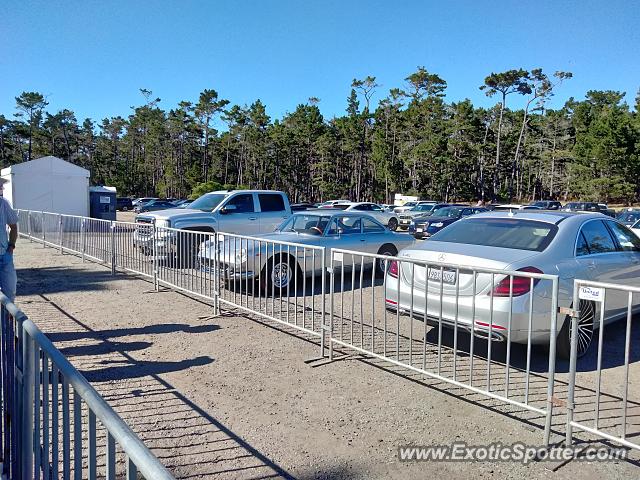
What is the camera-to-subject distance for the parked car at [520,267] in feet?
16.5

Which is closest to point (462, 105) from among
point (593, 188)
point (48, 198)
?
point (593, 188)

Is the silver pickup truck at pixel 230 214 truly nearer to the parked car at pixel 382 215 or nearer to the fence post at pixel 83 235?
the fence post at pixel 83 235

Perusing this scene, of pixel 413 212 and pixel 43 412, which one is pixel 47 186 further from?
pixel 43 412

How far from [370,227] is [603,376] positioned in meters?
6.55

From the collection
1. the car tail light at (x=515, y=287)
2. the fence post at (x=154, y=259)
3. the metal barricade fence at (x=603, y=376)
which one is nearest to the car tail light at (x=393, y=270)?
the car tail light at (x=515, y=287)

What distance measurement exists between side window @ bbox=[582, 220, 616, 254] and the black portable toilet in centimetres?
2745

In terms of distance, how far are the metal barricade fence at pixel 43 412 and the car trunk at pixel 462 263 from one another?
3553 millimetres

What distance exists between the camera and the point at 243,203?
13930 mm

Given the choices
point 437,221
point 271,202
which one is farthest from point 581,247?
point 437,221

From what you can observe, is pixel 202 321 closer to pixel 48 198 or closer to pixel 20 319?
pixel 20 319

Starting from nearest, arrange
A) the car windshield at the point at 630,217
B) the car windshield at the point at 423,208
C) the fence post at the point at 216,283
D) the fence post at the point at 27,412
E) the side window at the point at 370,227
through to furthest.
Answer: the fence post at the point at 27,412 → the fence post at the point at 216,283 → the side window at the point at 370,227 → the car windshield at the point at 630,217 → the car windshield at the point at 423,208

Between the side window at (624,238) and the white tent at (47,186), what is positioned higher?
the white tent at (47,186)

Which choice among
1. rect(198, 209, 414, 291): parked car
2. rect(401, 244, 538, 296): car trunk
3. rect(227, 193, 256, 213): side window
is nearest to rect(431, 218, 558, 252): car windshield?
rect(401, 244, 538, 296): car trunk

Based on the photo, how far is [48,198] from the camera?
25.8 m
